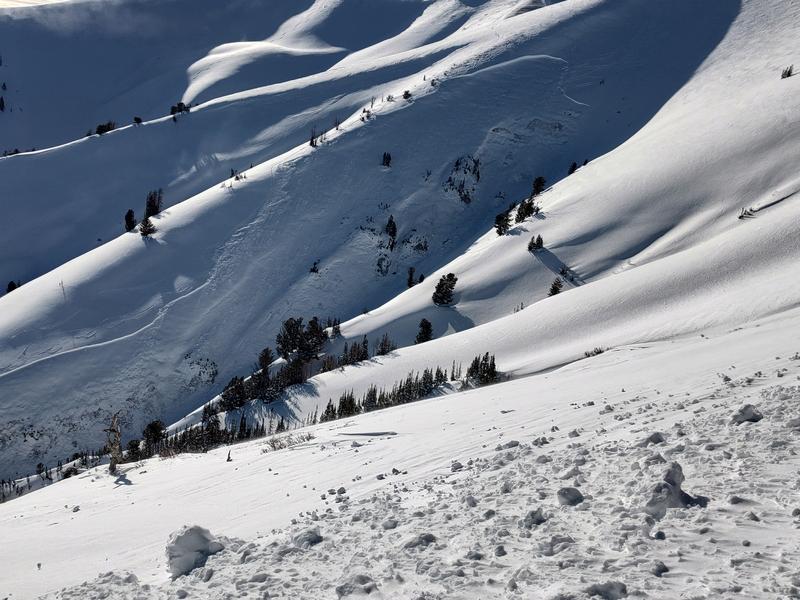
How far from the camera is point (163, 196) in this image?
37344 mm

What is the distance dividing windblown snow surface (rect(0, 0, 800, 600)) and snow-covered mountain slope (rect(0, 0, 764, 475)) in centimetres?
18

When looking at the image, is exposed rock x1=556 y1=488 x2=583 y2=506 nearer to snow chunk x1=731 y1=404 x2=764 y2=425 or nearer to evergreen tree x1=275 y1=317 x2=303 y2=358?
snow chunk x1=731 y1=404 x2=764 y2=425

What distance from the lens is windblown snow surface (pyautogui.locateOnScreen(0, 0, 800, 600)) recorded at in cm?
450

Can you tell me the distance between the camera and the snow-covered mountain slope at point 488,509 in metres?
3.78

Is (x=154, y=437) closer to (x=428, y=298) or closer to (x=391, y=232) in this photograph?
(x=428, y=298)

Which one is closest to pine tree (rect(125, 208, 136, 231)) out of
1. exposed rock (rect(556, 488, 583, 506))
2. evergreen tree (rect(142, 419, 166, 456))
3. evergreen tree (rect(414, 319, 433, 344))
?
evergreen tree (rect(142, 419, 166, 456))

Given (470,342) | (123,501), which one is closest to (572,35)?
(470,342)

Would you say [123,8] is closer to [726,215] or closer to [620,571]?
[726,215]

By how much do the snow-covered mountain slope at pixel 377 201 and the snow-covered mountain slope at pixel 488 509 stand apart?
28.0ft

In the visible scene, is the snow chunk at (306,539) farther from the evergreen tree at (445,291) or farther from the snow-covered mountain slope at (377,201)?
the evergreen tree at (445,291)

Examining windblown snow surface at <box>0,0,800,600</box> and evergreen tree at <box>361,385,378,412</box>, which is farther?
evergreen tree at <box>361,385,378,412</box>

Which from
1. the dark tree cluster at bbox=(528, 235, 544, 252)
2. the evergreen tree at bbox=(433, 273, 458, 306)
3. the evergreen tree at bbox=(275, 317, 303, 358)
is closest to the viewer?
the evergreen tree at bbox=(275, 317, 303, 358)

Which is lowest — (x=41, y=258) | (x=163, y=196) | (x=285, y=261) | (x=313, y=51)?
(x=285, y=261)

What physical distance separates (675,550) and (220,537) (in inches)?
154
